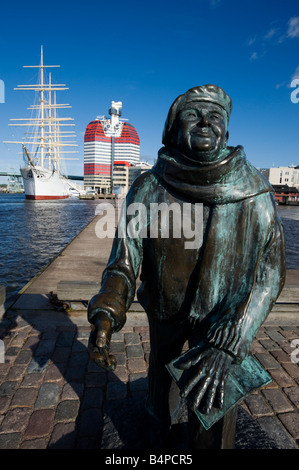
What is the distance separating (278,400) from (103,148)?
14659 centimetres

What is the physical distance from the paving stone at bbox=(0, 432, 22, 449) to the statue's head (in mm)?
2783

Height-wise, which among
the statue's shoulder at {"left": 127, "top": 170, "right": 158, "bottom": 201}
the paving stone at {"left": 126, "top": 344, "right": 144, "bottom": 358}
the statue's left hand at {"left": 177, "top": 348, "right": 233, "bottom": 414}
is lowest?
the paving stone at {"left": 126, "top": 344, "right": 144, "bottom": 358}

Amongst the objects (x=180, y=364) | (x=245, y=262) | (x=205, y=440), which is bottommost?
(x=205, y=440)

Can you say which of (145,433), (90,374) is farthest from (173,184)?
(90,374)

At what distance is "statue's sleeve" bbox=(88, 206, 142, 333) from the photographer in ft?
4.78

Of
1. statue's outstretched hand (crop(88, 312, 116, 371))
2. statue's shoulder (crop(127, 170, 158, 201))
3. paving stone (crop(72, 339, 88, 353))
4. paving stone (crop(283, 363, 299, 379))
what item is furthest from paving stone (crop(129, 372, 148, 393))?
statue's shoulder (crop(127, 170, 158, 201))

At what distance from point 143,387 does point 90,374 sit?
2.27 feet

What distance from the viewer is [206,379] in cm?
129

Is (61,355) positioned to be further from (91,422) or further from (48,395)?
(91,422)

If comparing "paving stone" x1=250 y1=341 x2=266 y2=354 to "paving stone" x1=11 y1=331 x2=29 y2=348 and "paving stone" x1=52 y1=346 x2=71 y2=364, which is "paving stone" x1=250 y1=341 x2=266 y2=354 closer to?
"paving stone" x1=52 y1=346 x2=71 y2=364

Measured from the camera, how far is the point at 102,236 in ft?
44.4

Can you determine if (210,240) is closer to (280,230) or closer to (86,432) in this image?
(280,230)

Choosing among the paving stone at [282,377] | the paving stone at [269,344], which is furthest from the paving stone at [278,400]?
the paving stone at [269,344]

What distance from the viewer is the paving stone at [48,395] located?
3107 mm
